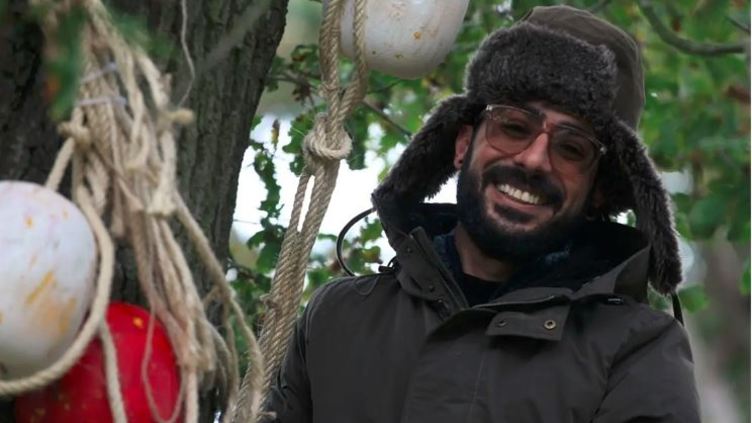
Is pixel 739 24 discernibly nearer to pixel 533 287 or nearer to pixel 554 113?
pixel 554 113

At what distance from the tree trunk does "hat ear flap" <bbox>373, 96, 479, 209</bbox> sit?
0.58 m

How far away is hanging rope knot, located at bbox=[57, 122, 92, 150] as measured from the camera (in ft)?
7.25

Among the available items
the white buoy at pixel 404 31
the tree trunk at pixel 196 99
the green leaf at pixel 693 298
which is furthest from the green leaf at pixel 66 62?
the green leaf at pixel 693 298

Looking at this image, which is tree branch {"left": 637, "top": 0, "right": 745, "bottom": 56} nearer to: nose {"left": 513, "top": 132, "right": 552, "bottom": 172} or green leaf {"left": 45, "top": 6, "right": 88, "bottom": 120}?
nose {"left": 513, "top": 132, "right": 552, "bottom": 172}

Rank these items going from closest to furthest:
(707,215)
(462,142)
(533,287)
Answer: (533,287)
(462,142)
(707,215)

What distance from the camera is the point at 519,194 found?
3.20 meters

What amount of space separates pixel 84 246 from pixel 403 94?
3.34 m

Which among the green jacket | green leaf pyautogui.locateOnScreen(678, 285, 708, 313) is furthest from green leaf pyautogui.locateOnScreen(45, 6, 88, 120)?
green leaf pyautogui.locateOnScreen(678, 285, 708, 313)

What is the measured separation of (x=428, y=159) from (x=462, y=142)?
9 cm

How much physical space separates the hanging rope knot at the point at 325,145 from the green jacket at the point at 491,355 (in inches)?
15.2

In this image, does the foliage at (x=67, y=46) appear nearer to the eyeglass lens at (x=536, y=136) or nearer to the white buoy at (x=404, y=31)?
the white buoy at (x=404, y=31)

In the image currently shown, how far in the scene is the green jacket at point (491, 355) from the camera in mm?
2893

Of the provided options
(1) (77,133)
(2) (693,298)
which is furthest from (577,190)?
(2) (693,298)

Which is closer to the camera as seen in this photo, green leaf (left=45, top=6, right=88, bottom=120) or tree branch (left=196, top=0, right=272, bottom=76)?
green leaf (left=45, top=6, right=88, bottom=120)
